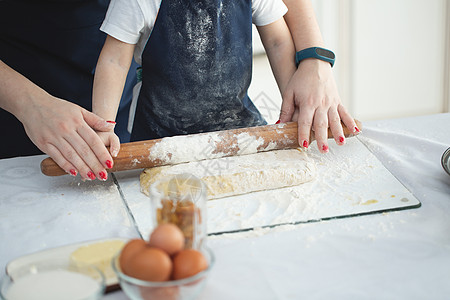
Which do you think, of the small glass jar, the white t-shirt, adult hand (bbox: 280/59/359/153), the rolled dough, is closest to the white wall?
adult hand (bbox: 280/59/359/153)

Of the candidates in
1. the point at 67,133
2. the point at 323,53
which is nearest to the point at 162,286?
the point at 67,133

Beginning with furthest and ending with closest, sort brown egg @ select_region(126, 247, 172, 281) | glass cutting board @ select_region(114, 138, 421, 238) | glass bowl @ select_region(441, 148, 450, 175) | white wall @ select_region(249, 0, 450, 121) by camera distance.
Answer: white wall @ select_region(249, 0, 450, 121) → glass bowl @ select_region(441, 148, 450, 175) → glass cutting board @ select_region(114, 138, 421, 238) → brown egg @ select_region(126, 247, 172, 281)

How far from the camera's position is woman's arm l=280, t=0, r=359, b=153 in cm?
134

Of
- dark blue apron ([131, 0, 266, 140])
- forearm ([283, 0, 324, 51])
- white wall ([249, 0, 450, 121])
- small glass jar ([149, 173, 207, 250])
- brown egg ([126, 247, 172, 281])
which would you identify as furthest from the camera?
white wall ([249, 0, 450, 121])

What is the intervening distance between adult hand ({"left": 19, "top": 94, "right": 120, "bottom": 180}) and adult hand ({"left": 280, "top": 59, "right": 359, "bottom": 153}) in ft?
1.72

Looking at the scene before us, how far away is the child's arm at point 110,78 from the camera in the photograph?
1.30 m

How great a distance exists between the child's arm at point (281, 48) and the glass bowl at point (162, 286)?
0.95 meters

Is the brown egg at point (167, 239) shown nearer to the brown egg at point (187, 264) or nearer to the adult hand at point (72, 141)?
the brown egg at point (187, 264)

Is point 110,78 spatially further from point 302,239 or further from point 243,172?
point 302,239

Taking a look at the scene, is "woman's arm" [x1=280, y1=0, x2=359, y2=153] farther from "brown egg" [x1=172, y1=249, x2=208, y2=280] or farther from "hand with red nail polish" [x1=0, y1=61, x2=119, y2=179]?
"brown egg" [x1=172, y1=249, x2=208, y2=280]

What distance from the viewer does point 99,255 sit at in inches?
33.4

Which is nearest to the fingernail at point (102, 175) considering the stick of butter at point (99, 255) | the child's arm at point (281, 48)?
the stick of butter at point (99, 255)

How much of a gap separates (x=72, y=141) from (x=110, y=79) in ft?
0.73

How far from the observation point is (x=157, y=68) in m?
1.48
